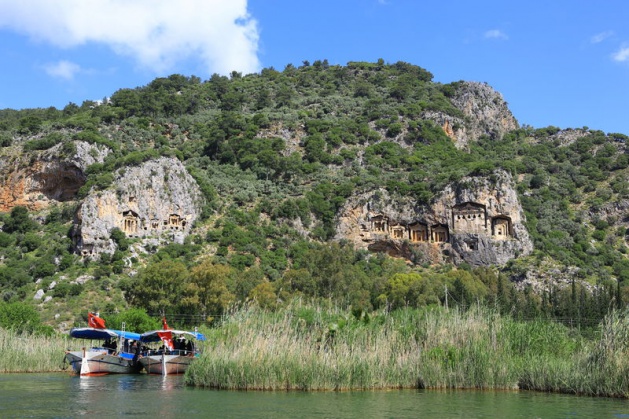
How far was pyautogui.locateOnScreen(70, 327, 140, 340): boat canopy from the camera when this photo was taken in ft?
136

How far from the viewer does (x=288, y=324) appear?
94.3 feet

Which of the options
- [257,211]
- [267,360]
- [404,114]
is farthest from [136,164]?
[267,360]

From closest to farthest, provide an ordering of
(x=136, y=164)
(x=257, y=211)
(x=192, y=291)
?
(x=192, y=291) < (x=136, y=164) < (x=257, y=211)

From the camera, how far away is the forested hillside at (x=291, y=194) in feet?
220

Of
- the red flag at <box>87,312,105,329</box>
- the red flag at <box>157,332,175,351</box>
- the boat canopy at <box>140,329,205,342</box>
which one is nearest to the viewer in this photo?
the red flag at <box>157,332,175,351</box>

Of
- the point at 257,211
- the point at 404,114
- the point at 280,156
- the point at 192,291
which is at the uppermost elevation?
the point at 404,114

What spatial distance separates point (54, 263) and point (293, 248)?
30752 millimetres

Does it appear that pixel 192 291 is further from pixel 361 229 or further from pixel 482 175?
pixel 482 175

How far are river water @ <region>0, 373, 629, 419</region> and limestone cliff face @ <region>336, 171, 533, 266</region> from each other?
229ft

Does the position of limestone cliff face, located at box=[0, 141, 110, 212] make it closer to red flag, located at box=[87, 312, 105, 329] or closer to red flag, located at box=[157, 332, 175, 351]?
red flag, located at box=[87, 312, 105, 329]

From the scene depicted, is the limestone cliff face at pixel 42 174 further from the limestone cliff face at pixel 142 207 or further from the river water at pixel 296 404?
the river water at pixel 296 404

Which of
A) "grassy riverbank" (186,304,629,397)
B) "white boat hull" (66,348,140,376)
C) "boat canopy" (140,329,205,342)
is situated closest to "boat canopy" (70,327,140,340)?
"boat canopy" (140,329,205,342)

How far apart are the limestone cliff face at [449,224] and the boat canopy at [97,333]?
192ft

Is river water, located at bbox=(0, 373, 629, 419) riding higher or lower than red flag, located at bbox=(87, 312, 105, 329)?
lower
